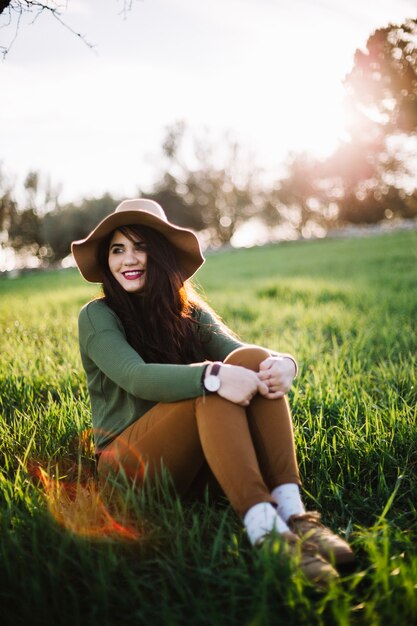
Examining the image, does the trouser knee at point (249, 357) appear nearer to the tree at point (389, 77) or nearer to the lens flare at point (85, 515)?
the lens flare at point (85, 515)

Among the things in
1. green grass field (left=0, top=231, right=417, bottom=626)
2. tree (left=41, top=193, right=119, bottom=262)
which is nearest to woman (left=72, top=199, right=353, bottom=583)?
green grass field (left=0, top=231, right=417, bottom=626)

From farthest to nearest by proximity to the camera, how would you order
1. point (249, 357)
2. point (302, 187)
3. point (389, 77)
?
point (302, 187)
point (389, 77)
point (249, 357)

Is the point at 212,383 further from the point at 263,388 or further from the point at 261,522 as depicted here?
the point at 261,522

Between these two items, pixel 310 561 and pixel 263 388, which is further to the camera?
pixel 263 388

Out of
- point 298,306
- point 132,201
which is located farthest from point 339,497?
point 298,306

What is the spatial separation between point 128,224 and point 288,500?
1561 mm

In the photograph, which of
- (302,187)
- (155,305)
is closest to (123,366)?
(155,305)

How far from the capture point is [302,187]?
4288cm

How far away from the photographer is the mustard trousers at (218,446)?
5.42 feet

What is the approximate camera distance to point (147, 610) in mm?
1389

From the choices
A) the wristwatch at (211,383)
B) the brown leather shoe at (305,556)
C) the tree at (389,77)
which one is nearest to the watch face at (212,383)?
the wristwatch at (211,383)

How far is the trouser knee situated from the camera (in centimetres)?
197

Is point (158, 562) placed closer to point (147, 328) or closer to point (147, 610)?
point (147, 610)

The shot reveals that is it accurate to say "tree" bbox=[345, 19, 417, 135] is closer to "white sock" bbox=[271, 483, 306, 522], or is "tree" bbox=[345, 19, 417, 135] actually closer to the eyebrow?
the eyebrow
